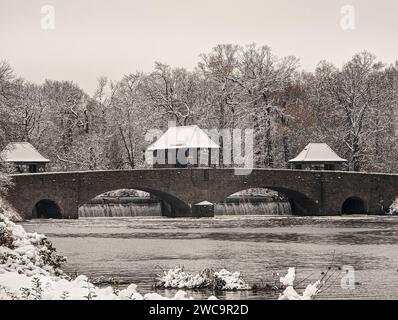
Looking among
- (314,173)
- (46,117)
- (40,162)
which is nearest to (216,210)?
(314,173)

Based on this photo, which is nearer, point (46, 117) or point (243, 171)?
point (243, 171)

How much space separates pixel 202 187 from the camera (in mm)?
54344

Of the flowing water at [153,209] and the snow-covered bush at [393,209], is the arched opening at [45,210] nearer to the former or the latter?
the flowing water at [153,209]

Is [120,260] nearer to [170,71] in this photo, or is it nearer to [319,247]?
[319,247]

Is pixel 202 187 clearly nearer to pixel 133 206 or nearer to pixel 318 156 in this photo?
pixel 133 206

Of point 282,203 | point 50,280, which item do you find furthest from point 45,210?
point 50,280

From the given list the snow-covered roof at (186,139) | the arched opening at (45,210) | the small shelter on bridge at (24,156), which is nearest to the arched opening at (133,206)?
the arched opening at (45,210)

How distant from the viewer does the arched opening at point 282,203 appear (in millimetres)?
56188

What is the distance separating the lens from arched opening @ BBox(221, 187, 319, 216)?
56188mm

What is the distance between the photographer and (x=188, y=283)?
17422mm

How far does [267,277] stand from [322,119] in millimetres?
45070

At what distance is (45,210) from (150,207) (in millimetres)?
6730
